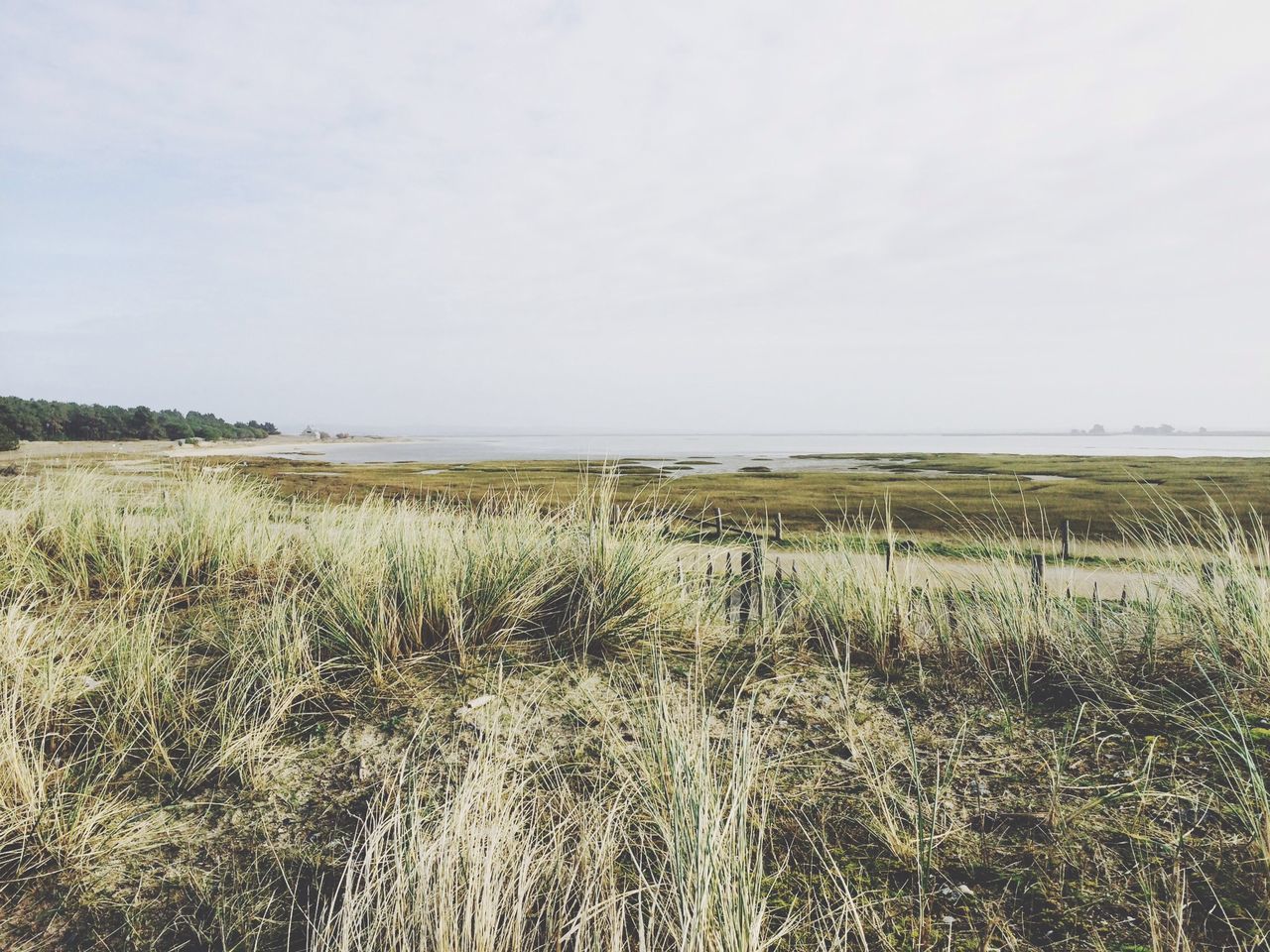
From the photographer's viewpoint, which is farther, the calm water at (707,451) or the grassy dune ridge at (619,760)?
the calm water at (707,451)

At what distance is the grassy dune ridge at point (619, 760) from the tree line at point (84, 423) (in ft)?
Result: 161

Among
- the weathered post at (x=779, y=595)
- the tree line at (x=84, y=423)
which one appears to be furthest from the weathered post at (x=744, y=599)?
the tree line at (x=84, y=423)

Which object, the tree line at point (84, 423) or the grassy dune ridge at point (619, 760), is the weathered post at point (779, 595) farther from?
the tree line at point (84, 423)

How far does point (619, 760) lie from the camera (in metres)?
2.60

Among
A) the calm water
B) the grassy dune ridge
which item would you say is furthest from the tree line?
the grassy dune ridge

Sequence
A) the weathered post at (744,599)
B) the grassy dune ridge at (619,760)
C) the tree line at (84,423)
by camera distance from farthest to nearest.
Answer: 1. the tree line at (84,423)
2. the weathered post at (744,599)
3. the grassy dune ridge at (619,760)

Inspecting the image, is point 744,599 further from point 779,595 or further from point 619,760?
point 619,760

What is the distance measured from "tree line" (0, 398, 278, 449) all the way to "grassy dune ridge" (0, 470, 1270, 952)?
1935 inches

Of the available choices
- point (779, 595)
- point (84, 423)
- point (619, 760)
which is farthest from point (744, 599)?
point (84, 423)

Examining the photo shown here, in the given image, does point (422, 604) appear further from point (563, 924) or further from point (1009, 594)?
point (1009, 594)

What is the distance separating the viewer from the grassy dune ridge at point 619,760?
80.2 inches

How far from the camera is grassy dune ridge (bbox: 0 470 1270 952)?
2.04m

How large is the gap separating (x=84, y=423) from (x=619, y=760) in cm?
7412

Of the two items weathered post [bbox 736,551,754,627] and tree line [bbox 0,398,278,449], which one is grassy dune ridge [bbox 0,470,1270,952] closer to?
weathered post [bbox 736,551,754,627]
